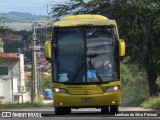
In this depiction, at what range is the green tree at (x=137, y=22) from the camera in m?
40.3

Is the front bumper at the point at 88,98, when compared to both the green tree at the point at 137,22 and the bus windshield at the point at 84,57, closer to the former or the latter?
the bus windshield at the point at 84,57

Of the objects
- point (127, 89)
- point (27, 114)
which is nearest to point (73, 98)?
point (27, 114)

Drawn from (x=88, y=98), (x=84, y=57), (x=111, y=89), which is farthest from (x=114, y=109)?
(x=84, y=57)

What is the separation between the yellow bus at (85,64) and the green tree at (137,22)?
1972 cm

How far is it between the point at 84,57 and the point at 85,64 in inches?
10.2

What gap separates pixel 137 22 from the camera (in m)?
41.1

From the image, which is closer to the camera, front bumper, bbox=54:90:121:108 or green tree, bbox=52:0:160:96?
front bumper, bbox=54:90:121:108

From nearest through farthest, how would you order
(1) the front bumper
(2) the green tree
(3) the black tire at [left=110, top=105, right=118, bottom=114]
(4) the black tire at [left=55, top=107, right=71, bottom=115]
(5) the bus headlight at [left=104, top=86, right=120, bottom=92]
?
(1) the front bumper
(5) the bus headlight at [left=104, top=86, right=120, bottom=92]
(3) the black tire at [left=110, top=105, right=118, bottom=114]
(4) the black tire at [left=55, top=107, right=71, bottom=115]
(2) the green tree

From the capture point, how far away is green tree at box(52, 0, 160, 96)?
132 feet

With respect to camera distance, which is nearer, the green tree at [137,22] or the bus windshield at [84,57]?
the bus windshield at [84,57]

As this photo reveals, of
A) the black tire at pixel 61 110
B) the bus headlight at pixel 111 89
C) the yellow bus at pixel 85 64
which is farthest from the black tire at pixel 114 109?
the black tire at pixel 61 110

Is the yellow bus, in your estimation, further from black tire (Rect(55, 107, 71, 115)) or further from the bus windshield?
black tire (Rect(55, 107, 71, 115))

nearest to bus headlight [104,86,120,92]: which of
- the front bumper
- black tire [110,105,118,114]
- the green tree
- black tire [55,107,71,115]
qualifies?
the front bumper

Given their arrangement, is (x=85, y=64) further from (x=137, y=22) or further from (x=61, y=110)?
(x=137, y=22)
